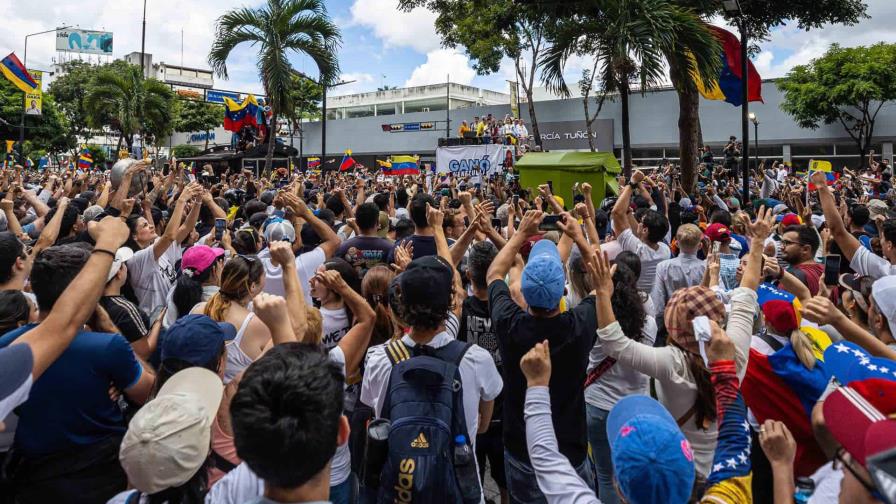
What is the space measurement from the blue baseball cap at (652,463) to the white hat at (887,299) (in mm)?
1868

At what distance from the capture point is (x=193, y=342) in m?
2.30

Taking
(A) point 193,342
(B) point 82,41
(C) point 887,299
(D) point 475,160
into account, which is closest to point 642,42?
(D) point 475,160

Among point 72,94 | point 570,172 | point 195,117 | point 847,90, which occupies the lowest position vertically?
point 570,172

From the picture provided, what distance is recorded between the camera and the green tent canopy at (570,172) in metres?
11.2

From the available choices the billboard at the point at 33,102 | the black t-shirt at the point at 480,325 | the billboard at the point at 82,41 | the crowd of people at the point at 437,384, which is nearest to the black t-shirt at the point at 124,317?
the crowd of people at the point at 437,384

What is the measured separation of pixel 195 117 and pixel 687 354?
185 feet

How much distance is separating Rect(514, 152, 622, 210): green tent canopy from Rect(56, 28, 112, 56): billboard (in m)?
108

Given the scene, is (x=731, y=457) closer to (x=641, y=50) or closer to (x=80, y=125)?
(x=641, y=50)

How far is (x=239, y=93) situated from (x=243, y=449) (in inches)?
3130

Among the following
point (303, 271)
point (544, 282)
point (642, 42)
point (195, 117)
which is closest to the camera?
point (544, 282)

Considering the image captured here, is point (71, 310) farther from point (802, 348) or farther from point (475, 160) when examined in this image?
point (475, 160)

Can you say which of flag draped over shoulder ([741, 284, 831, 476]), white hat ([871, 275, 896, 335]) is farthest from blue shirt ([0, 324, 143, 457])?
white hat ([871, 275, 896, 335])

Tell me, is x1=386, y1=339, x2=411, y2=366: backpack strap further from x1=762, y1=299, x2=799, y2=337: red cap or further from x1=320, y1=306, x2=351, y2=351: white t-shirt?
x1=762, y1=299, x2=799, y2=337: red cap

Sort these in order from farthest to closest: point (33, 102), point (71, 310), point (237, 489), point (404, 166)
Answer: point (33, 102), point (404, 166), point (71, 310), point (237, 489)
